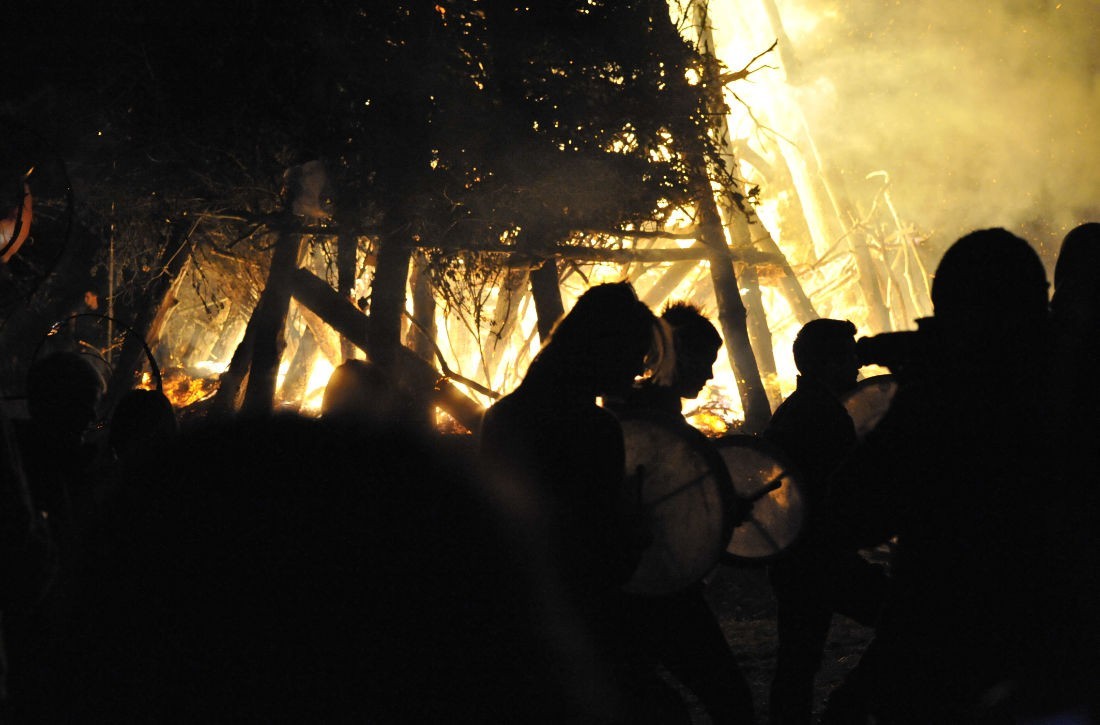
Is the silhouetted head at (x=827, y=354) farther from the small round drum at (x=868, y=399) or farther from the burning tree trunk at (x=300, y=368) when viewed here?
the burning tree trunk at (x=300, y=368)

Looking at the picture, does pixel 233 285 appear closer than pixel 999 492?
No

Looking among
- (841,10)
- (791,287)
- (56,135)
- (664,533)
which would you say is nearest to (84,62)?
(56,135)

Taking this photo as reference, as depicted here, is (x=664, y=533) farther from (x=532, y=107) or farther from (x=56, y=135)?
(x=56, y=135)

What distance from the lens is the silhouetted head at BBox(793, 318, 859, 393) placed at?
3.64 m

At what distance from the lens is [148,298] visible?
6871mm

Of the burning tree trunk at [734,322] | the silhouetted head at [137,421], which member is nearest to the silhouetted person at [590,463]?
the silhouetted head at [137,421]

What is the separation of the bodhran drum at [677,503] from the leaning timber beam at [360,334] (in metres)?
2.56

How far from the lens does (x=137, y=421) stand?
3537mm

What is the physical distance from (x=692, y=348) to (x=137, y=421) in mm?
3097

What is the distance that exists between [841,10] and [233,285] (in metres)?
36.4

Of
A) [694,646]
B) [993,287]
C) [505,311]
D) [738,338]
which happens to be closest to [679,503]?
[694,646]

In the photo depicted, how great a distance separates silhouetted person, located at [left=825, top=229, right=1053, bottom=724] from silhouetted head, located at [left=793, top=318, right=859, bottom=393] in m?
1.63

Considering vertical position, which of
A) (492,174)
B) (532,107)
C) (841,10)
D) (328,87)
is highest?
(841,10)

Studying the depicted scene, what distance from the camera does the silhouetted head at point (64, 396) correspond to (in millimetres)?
2938
